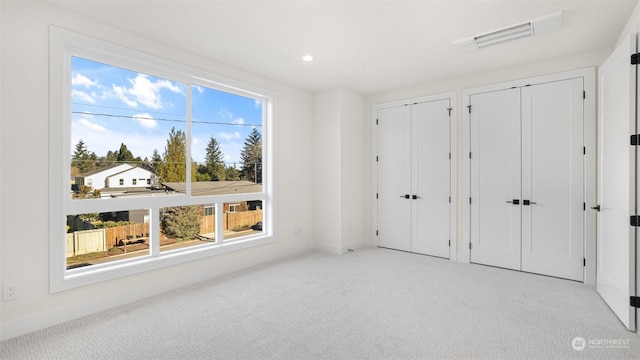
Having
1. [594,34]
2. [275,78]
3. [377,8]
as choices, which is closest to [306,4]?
[377,8]

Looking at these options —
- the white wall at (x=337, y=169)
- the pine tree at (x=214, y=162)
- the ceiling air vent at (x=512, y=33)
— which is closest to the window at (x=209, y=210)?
the pine tree at (x=214, y=162)

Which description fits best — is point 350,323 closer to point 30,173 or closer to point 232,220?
point 232,220

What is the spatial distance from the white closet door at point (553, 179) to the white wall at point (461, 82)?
197mm

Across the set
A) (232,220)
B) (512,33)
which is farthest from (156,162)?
(512,33)

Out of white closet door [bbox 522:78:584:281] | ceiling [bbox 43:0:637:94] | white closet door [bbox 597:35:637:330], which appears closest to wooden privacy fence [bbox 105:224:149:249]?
ceiling [bbox 43:0:637:94]

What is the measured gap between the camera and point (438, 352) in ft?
6.83

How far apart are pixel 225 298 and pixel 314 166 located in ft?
8.42

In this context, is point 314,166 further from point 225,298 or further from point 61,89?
point 61,89

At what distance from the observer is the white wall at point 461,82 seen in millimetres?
3436

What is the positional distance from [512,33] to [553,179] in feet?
5.84

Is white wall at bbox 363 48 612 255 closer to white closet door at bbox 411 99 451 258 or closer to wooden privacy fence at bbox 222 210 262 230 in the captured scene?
white closet door at bbox 411 99 451 258

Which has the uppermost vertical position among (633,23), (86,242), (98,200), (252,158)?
(633,23)

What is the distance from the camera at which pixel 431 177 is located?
4.51 meters

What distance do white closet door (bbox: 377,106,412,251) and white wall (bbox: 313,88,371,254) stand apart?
1.18ft
